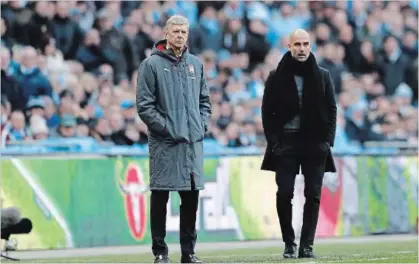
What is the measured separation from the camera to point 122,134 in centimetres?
→ 1839

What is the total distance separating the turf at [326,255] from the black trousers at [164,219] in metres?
0.95

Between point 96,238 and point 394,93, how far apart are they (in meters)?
9.34

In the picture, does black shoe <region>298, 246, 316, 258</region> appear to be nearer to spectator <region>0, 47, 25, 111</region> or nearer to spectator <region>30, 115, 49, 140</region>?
spectator <region>30, 115, 49, 140</region>

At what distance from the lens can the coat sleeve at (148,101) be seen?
434 inches

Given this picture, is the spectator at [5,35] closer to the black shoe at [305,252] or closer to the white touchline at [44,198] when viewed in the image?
the white touchline at [44,198]

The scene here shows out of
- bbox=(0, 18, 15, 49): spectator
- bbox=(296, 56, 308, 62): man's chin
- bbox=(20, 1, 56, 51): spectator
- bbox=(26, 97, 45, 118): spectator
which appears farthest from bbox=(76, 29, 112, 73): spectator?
bbox=(296, 56, 308, 62): man's chin

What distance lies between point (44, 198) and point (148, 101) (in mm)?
5647

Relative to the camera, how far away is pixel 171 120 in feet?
36.4

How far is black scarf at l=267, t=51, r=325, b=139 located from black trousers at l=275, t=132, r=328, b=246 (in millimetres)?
185

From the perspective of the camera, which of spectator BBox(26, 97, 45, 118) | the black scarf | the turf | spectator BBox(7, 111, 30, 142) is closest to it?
the turf

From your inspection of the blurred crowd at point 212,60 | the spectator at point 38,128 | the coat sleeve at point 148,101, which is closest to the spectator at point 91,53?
the blurred crowd at point 212,60

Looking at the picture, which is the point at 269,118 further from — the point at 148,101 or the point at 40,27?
the point at 40,27

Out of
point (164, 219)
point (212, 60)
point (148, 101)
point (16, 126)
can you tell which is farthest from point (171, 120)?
point (212, 60)

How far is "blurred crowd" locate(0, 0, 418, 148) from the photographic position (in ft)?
59.2
